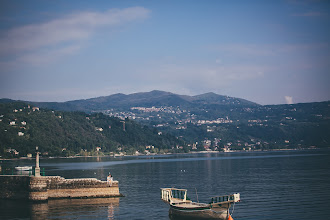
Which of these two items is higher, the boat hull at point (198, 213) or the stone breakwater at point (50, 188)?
the stone breakwater at point (50, 188)

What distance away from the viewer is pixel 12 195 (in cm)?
5391

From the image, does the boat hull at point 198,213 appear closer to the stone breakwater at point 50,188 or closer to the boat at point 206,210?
the boat at point 206,210

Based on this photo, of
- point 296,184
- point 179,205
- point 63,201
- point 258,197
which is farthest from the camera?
point 296,184

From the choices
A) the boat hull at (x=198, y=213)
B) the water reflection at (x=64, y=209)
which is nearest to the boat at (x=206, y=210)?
the boat hull at (x=198, y=213)

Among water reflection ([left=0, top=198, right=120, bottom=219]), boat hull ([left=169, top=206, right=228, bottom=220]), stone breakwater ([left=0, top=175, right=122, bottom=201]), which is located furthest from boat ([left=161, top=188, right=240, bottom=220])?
stone breakwater ([left=0, top=175, right=122, bottom=201])

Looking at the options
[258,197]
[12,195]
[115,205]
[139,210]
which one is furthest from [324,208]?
[12,195]

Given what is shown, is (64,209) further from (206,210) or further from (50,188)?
(206,210)

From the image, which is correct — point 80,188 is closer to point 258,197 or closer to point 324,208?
point 258,197

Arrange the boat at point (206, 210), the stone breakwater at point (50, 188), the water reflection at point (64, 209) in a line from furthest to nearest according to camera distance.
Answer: the stone breakwater at point (50, 188)
the water reflection at point (64, 209)
the boat at point (206, 210)

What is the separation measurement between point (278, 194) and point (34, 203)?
32.9 m

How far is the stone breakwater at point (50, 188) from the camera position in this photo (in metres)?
51.4

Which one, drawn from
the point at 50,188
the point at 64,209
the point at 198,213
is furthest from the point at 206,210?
the point at 50,188

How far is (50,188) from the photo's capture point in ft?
172

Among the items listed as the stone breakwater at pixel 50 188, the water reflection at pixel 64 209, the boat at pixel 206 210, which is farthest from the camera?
the stone breakwater at pixel 50 188
